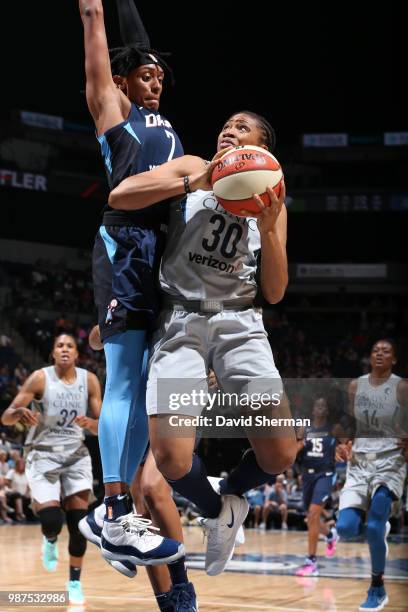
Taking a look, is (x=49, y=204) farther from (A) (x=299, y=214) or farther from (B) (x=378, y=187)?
(B) (x=378, y=187)

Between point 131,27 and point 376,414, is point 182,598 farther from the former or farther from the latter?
point 376,414

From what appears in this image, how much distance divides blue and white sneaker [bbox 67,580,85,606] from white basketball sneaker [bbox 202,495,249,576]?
2.86 m

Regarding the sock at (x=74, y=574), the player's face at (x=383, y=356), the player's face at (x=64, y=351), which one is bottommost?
the sock at (x=74, y=574)

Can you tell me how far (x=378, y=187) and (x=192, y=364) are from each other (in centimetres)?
2683

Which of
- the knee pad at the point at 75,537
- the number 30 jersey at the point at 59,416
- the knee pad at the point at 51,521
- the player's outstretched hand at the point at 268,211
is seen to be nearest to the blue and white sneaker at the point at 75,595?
the knee pad at the point at 75,537

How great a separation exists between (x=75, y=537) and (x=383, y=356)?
2905mm

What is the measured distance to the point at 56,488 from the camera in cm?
773

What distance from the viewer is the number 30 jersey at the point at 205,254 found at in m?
3.94

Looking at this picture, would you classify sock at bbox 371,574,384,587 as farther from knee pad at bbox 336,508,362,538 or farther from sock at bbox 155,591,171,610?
sock at bbox 155,591,171,610

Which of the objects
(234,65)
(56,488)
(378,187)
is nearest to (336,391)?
(56,488)

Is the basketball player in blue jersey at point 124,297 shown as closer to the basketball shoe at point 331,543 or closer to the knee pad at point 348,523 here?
the knee pad at point 348,523

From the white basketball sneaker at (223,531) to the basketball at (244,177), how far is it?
4.86 feet

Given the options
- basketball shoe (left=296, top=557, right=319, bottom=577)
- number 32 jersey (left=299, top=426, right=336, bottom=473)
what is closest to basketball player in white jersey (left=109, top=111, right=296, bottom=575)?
basketball shoe (left=296, top=557, right=319, bottom=577)

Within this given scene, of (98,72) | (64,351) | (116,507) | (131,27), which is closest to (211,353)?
(116,507)
